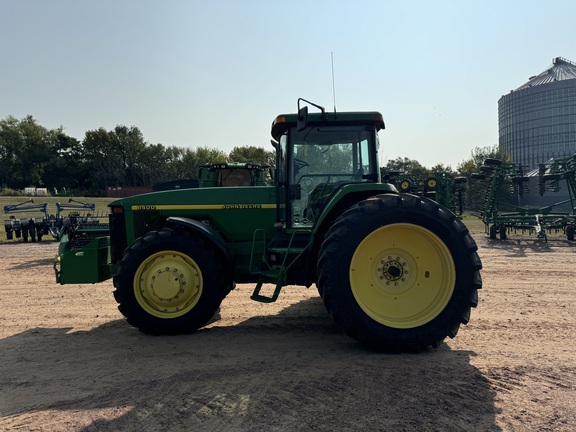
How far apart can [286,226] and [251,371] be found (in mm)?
1778

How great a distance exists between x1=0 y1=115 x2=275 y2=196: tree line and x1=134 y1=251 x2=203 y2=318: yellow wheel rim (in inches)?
2323

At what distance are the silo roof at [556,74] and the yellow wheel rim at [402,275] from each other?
6706cm

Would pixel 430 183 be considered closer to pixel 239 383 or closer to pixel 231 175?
pixel 231 175

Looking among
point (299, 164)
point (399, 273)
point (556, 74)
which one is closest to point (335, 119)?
point (299, 164)

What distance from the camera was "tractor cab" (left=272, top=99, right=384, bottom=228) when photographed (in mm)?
4648

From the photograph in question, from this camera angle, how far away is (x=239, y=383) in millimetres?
3342

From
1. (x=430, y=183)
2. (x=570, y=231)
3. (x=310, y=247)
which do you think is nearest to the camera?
(x=310, y=247)

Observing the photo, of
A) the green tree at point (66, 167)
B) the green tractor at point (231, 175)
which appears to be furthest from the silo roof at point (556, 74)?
Result: the green tree at point (66, 167)

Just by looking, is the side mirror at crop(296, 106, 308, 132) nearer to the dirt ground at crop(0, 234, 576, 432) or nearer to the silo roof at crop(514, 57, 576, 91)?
the dirt ground at crop(0, 234, 576, 432)

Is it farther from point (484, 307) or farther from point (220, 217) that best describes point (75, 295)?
A: point (484, 307)

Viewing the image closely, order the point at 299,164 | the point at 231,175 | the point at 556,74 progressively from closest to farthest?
the point at 299,164, the point at 231,175, the point at 556,74

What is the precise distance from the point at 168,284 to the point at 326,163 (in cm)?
224

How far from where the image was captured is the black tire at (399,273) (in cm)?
380

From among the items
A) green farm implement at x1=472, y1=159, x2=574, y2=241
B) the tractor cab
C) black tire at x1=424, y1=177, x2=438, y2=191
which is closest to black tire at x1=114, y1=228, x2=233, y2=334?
the tractor cab
